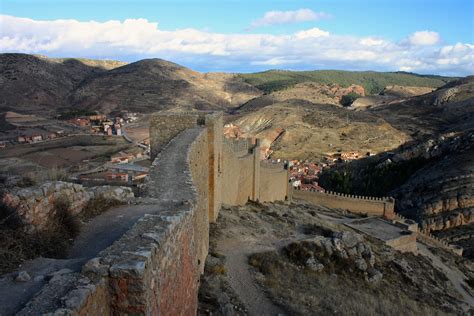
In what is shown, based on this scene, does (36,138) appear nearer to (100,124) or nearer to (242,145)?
(100,124)

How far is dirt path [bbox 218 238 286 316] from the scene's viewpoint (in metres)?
9.52

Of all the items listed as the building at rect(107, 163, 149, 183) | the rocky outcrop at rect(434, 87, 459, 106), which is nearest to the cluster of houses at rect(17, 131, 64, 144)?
the building at rect(107, 163, 149, 183)

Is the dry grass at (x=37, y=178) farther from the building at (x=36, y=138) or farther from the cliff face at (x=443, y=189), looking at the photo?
the building at (x=36, y=138)

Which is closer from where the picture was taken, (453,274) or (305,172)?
(453,274)

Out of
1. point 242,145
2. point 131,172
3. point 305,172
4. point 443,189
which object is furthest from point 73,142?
point 443,189

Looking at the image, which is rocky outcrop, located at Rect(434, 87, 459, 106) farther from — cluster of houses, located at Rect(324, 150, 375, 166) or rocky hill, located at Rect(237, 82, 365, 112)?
cluster of houses, located at Rect(324, 150, 375, 166)

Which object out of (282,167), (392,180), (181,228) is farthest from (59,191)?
(392,180)

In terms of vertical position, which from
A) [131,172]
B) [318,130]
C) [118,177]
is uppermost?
[118,177]

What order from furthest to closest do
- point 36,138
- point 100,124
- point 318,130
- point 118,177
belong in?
point 318,130 → point 100,124 → point 36,138 → point 118,177

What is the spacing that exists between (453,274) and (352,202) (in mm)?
9046

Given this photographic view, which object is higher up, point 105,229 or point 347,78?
point 347,78

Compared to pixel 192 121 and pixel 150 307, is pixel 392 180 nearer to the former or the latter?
pixel 192 121

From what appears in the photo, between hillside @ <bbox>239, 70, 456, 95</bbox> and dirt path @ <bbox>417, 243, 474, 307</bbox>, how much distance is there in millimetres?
106387

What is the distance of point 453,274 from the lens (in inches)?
876
